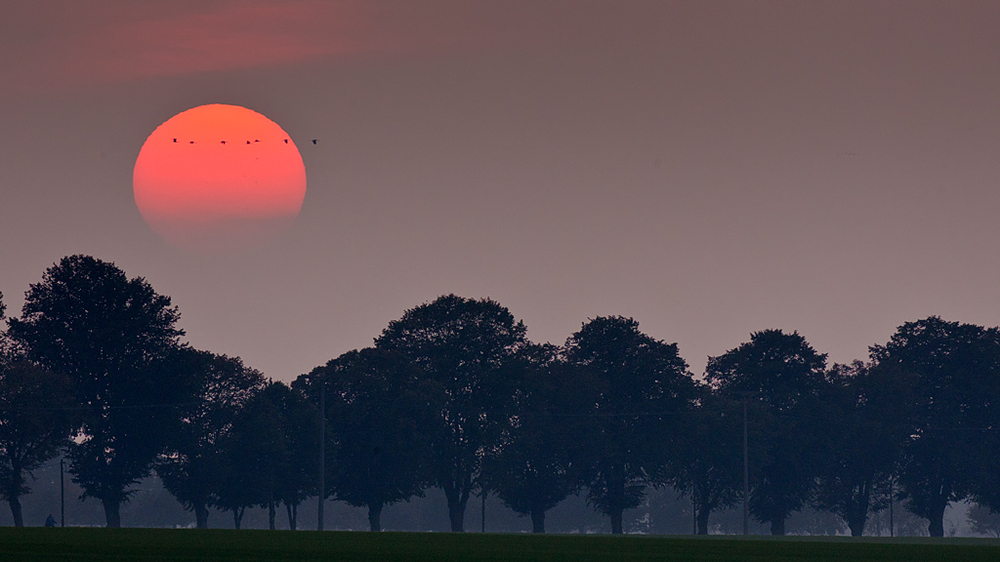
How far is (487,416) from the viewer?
365ft

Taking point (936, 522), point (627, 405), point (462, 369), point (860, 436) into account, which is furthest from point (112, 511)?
point (936, 522)

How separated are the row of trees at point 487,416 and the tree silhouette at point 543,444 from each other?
18cm

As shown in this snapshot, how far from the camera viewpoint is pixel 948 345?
12206cm

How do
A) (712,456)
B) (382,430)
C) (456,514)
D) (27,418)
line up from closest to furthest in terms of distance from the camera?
1. (27,418)
2. (382,430)
3. (456,514)
4. (712,456)

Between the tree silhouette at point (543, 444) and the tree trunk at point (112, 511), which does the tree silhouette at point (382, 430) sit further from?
the tree trunk at point (112, 511)

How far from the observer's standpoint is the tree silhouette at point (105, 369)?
99625mm

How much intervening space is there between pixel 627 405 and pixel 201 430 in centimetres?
3741

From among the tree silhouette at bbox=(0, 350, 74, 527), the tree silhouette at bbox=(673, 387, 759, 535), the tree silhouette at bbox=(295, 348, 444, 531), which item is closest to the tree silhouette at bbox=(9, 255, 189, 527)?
Answer: the tree silhouette at bbox=(0, 350, 74, 527)

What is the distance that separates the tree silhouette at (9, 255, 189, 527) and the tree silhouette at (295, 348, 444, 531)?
50.7 ft

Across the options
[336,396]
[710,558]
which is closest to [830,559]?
[710,558]

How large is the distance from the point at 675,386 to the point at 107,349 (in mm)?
49490

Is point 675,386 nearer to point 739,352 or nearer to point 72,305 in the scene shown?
point 739,352

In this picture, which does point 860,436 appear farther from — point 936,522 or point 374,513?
point 374,513

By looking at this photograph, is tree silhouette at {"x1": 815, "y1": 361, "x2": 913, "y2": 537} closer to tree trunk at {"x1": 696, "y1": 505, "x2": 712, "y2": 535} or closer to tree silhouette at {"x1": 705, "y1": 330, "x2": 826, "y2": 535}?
tree silhouette at {"x1": 705, "y1": 330, "x2": 826, "y2": 535}
